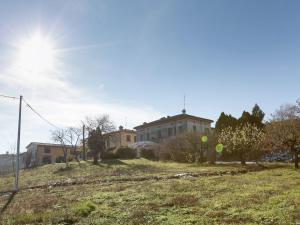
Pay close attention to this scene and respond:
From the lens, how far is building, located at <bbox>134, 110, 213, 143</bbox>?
7251cm

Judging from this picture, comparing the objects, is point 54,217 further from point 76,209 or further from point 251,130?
point 251,130

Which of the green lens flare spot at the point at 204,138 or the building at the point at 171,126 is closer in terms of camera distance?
the green lens flare spot at the point at 204,138

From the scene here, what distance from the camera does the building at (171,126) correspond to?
2855 inches

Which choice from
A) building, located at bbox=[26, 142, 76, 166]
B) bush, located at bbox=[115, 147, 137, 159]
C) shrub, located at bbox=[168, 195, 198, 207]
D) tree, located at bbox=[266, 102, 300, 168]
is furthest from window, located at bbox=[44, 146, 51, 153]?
shrub, located at bbox=[168, 195, 198, 207]

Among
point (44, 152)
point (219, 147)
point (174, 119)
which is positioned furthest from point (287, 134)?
point (44, 152)

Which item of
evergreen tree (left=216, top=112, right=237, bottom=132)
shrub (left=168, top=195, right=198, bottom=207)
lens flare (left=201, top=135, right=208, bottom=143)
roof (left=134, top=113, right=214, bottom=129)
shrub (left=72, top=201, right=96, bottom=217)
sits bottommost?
shrub (left=72, top=201, right=96, bottom=217)

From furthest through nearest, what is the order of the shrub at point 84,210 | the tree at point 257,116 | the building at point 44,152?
the building at point 44,152
the tree at point 257,116
the shrub at point 84,210

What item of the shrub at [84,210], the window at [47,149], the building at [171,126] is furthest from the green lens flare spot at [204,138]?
the window at [47,149]

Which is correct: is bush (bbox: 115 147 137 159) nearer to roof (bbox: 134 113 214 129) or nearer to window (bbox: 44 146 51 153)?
roof (bbox: 134 113 214 129)

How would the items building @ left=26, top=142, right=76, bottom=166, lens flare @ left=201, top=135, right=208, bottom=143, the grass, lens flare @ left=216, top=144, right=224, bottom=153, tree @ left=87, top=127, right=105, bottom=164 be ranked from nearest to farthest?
1. the grass
2. lens flare @ left=216, top=144, right=224, bottom=153
3. lens flare @ left=201, top=135, right=208, bottom=143
4. tree @ left=87, top=127, right=105, bottom=164
5. building @ left=26, top=142, right=76, bottom=166

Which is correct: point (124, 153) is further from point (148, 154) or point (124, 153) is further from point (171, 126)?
point (171, 126)

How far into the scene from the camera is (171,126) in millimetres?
75438

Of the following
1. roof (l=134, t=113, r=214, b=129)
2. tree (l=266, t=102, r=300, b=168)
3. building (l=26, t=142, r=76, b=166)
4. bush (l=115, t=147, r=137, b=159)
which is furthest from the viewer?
building (l=26, t=142, r=76, b=166)

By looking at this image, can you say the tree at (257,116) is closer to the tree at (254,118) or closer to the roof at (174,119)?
the tree at (254,118)
